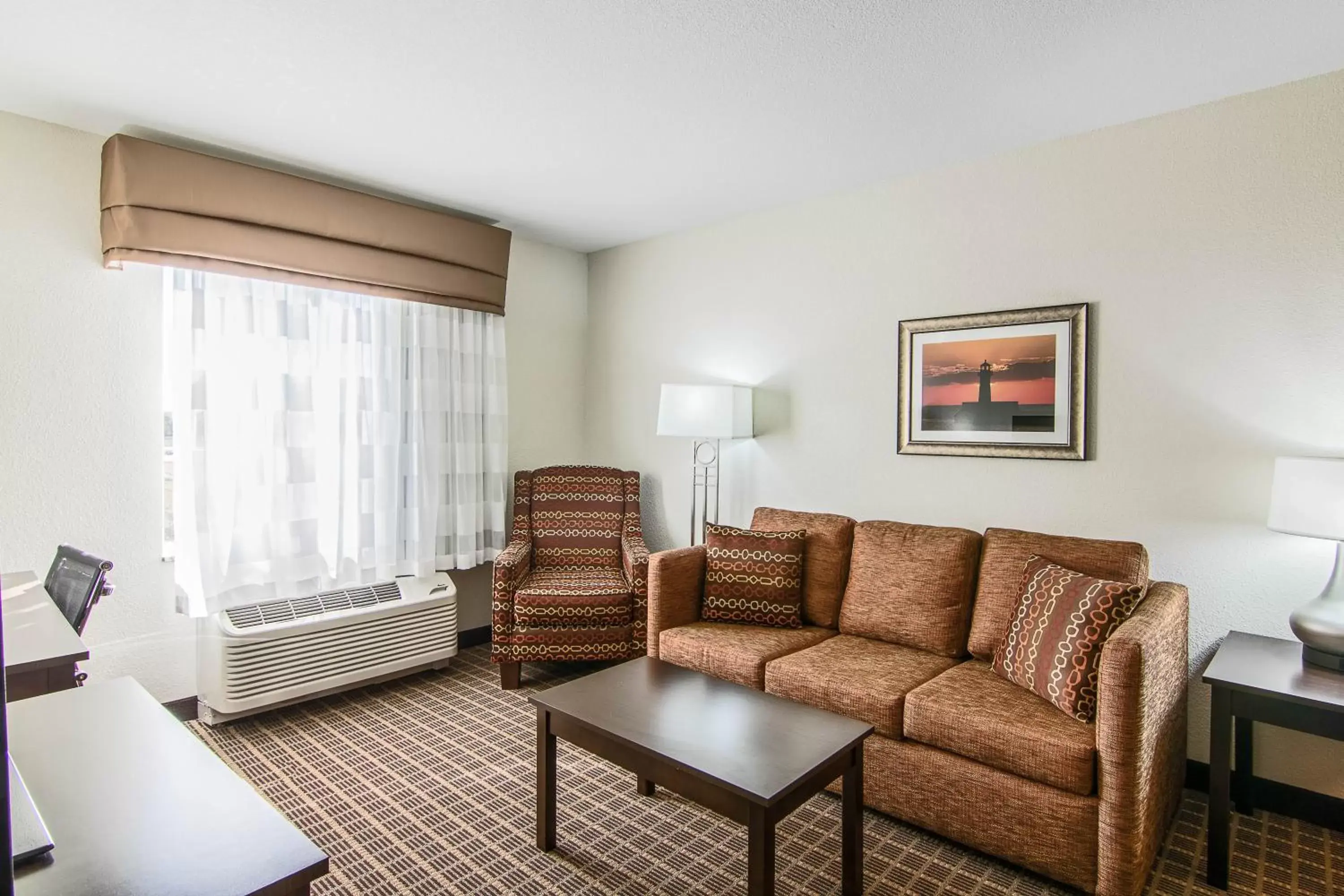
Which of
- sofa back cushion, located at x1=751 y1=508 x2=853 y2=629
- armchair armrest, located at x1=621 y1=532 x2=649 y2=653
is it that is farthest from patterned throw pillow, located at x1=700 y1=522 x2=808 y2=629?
armchair armrest, located at x1=621 y1=532 x2=649 y2=653

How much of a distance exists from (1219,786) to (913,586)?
1.12m

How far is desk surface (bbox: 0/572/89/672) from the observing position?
66.2 inches

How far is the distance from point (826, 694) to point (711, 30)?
7.18 ft

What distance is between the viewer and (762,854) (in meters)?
1.72

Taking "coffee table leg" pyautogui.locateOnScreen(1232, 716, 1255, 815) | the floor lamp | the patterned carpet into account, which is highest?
the floor lamp

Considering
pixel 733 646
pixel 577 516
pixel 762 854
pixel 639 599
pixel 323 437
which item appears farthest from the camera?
pixel 577 516

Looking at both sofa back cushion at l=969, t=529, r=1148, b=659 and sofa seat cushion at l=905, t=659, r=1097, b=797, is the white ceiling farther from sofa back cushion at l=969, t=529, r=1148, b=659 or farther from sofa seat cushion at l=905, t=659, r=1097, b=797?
sofa seat cushion at l=905, t=659, r=1097, b=797

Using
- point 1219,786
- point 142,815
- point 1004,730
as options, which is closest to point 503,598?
point 1004,730

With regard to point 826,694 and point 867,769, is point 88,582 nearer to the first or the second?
point 826,694

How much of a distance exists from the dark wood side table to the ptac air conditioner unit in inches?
128

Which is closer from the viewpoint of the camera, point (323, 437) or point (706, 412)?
point (323, 437)

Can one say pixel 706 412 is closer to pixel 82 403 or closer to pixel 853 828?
pixel 853 828

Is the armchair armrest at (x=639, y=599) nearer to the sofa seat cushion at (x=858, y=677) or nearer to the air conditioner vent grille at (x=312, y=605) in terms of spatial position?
the sofa seat cushion at (x=858, y=677)

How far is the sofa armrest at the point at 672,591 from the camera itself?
3.19m
